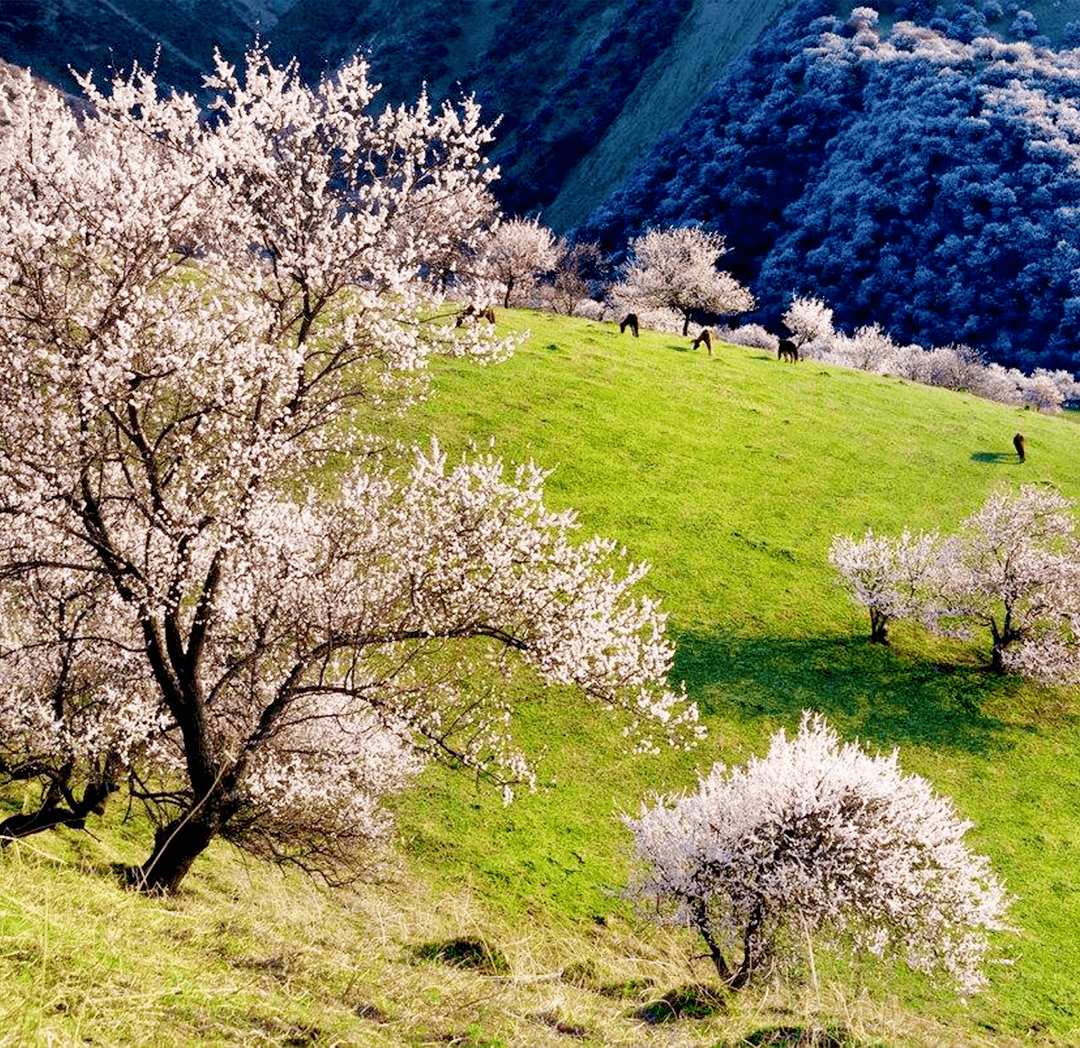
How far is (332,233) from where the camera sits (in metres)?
12.3

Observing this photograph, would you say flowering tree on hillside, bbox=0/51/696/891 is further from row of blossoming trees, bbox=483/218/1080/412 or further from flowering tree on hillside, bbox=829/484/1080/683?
row of blossoming trees, bbox=483/218/1080/412

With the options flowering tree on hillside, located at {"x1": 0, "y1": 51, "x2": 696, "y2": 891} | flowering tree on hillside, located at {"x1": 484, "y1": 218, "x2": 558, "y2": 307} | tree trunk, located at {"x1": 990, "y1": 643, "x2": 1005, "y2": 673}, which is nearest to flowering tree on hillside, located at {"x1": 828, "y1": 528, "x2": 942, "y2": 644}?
tree trunk, located at {"x1": 990, "y1": 643, "x2": 1005, "y2": 673}

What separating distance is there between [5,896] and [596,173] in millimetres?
198613

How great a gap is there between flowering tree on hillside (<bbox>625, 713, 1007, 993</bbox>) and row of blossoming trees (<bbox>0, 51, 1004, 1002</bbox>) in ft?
0.19

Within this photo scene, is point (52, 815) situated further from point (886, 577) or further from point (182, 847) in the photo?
point (886, 577)

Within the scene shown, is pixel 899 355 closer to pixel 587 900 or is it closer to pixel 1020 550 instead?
pixel 1020 550

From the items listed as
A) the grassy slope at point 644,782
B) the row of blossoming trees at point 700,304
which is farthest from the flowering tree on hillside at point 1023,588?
the row of blossoming trees at point 700,304

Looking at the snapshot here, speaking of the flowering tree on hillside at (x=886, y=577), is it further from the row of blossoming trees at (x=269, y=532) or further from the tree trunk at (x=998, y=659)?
the row of blossoming trees at (x=269, y=532)

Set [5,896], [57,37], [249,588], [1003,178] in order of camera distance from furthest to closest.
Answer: [57,37]
[1003,178]
[249,588]
[5,896]

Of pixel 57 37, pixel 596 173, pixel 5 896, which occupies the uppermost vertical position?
pixel 596 173

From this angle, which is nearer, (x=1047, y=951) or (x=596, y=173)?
(x=1047, y=951)

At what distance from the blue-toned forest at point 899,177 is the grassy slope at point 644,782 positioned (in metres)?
63.8

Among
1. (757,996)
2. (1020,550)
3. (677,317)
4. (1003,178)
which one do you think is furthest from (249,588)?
(1003,178)

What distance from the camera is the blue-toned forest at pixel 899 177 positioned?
10650cm
